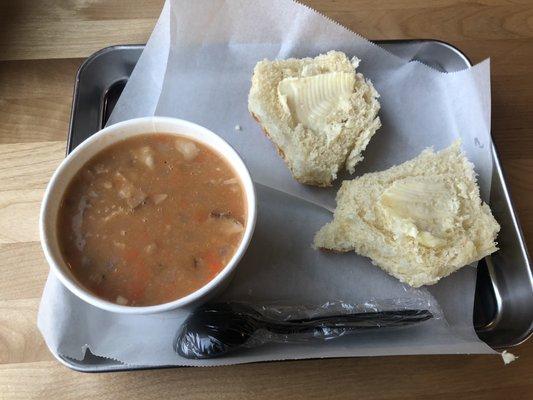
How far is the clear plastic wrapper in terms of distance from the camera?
1291 millimetres

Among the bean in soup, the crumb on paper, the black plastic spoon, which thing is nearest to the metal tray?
the crumb on paper

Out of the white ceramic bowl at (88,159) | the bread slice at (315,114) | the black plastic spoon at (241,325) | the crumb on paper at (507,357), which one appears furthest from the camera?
the bread slice at (315,114)

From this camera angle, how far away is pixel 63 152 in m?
1.68

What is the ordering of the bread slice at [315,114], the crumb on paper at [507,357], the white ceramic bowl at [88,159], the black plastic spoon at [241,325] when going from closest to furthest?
1. the white ceramic bowl at [88,159]
2. the black plastic spoon at [241,325]
3. the crumb on paper at [507,357]
4. the bread slice at [315,114]

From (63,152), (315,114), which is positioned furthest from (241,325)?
(63,152)

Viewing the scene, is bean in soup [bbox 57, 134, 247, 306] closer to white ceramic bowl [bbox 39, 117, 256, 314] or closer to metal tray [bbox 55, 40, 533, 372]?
white ceramic bowl [bbox 39, 117, 256, 314]

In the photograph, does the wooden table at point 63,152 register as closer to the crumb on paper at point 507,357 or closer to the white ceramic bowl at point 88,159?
the crumb on paper at point 507,357

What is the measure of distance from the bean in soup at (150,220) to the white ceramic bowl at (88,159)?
2 centimetres

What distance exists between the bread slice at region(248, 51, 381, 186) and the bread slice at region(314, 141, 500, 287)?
0.11 meters

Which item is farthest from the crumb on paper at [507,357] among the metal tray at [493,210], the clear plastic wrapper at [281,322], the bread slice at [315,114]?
the bread slice at [315,114]

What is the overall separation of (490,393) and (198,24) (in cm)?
142

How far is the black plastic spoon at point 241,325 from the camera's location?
1.29 m

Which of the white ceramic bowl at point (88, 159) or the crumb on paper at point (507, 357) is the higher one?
the white ceramic bowl at point (88, 159)

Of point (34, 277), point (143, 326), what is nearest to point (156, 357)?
point (143, 326)
